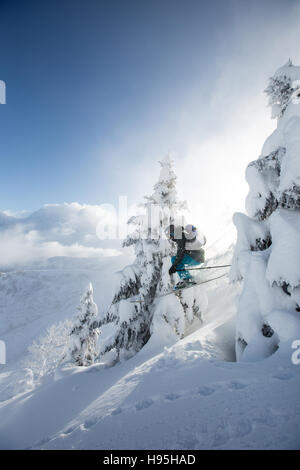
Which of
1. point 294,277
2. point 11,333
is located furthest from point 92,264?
point 294,277

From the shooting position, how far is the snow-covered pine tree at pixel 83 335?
44.3 ft

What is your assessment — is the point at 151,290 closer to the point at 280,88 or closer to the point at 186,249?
the point at 186,249

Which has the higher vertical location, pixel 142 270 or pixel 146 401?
pixel 142 270

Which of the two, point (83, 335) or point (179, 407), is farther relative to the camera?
point (83, 335)

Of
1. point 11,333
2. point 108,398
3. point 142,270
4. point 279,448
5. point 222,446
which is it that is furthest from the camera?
point 11,333

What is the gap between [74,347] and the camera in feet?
44.3

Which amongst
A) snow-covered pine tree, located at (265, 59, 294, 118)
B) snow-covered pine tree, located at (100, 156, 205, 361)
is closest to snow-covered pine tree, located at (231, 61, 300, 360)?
snow-covered pine tree, located at (265, 59, 294, 118)

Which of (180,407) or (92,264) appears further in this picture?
(92,264)

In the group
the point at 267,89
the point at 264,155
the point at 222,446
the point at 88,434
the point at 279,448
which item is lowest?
the point at 88,434

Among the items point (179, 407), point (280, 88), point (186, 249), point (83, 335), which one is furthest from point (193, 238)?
point (83, 335)

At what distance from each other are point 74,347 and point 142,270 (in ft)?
27.1

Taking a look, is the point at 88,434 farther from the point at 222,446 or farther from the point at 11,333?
the point at 11,333

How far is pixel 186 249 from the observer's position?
8008mm

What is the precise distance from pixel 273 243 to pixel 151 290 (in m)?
6.91
